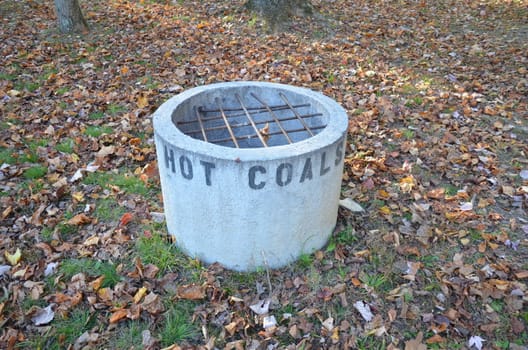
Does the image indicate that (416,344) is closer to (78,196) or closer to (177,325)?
(177,325)

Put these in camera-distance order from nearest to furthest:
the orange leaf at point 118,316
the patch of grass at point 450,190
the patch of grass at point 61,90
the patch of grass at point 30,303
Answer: the orange leaf at point 118,316 → the patch of grass at point 30,303 → the patch of grass at point 450,190 → the patch of grass at point 61,90

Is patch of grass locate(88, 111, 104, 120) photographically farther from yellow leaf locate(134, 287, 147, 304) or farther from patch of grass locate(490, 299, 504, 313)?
patch of grass locate(490, 299, 504, 313)

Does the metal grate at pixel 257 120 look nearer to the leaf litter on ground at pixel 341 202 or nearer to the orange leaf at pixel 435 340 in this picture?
the leaf litter on ground at pixel 341 202

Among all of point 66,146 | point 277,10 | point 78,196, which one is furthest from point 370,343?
point 277,10

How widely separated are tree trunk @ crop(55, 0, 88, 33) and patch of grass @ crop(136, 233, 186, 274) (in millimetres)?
5418

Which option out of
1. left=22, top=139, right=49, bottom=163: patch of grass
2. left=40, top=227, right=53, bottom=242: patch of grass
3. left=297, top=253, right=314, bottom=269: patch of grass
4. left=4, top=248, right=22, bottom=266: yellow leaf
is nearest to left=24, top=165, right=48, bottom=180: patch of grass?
left=22, top=139, right=49, bottom=163: patch of grass

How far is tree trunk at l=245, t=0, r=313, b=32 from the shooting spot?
7191 mm

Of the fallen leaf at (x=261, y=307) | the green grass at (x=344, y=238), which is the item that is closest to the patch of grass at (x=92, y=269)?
the fallen leaf at (x=261, y=307)

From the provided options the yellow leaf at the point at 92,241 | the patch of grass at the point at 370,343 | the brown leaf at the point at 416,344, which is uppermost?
the yellow leaf at the point at 92,241

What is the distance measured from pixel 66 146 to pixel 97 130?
1.30ft

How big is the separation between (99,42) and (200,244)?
17.5 feet

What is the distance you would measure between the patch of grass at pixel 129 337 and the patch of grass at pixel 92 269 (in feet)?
1.27

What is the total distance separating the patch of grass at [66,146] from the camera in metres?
4.28

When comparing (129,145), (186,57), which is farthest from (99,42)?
(129,145)
